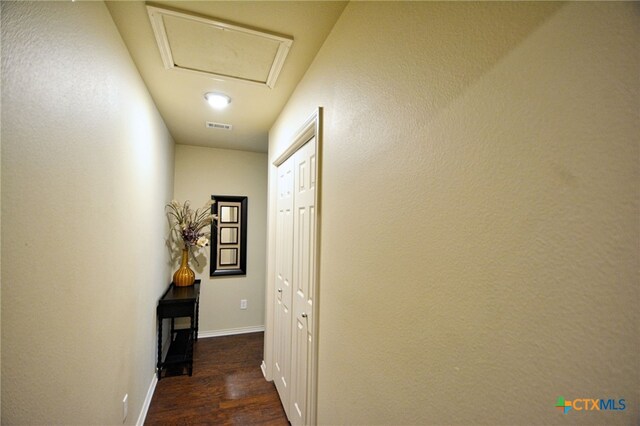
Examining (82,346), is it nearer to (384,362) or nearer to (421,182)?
(384,362)

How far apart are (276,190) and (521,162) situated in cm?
224

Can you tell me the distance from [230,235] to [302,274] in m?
2.26

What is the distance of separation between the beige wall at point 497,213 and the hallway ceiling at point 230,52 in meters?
0.42

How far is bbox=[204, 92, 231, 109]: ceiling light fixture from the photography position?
202 cm

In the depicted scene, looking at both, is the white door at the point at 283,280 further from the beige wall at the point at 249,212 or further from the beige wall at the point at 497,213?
the beige wall at the point at 249,212

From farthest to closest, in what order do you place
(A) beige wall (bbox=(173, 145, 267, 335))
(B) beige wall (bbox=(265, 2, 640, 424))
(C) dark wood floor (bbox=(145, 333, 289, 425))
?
(A) beige wall (bbox=(173, 145, 267, 335)) < (C) dark wood floor (bbox=(145, 333, 289, 425)) < (B) beige wall (bbox=(265, 2, 640, 424))

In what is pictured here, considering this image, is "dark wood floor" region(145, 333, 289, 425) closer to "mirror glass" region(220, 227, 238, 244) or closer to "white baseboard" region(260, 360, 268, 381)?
"white baseboard" region(260, 360, 268, 381)

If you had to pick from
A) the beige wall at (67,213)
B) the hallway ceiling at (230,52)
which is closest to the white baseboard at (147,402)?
the beige wall at (67,213)

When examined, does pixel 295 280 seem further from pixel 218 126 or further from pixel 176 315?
pixel 218 126

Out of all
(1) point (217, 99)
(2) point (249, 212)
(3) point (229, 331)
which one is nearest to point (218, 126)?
(1) point (217, 99)

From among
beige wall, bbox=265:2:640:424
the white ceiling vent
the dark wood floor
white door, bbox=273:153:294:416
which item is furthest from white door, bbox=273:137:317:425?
the white ceiling vent

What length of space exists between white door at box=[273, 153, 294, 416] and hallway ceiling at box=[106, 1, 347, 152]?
56cm

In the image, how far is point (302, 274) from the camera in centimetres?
176

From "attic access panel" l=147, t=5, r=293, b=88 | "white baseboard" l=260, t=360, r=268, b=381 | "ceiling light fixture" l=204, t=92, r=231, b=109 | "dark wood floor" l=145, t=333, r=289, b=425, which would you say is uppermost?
"ceiling light fixture" l=204, t=92, r=231, b=109
